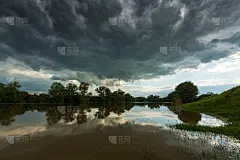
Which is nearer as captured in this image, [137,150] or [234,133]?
[137,150]

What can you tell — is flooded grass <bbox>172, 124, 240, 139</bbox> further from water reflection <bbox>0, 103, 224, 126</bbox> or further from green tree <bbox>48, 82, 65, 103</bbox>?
green tree <bbox>48, 82, 65, 103</bbox>

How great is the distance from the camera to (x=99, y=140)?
9.66 meters

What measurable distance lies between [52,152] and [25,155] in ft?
3.84

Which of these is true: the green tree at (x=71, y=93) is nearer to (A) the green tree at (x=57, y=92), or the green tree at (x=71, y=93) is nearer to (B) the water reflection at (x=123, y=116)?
(A) the green tree at (x=57, y=92)

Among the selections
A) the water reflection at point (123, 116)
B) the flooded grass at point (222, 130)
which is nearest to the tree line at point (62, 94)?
the water reflection at point (123, 116)

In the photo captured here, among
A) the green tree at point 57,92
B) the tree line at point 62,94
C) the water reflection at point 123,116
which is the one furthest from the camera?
the green tree at point 57,92

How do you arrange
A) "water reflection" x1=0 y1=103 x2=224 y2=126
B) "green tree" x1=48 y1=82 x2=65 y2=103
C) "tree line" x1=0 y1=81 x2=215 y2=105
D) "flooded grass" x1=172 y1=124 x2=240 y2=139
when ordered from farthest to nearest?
"green tree" x1=48 y1=82 x2=65 y2=103 → "tree line" x1=0 y1=81 x2=215 y2=105 → "water reflection" x1=0 y1=103 x2=224 y2=126 → "flooded grass" x1=172 y1=124 x2=240 y2=139

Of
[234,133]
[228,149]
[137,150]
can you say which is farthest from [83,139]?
[234,133]

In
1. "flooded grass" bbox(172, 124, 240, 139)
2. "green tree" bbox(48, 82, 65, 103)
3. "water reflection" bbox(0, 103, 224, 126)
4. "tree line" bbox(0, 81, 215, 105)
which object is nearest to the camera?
"flooded grass" bbox(172, 124, 240, 139)

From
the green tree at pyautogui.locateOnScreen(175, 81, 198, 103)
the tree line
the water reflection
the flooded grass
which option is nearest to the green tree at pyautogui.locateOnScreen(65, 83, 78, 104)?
the tree line

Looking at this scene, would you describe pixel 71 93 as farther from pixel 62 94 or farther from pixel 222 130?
pixel 222 130

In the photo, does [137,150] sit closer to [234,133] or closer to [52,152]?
[52,152]

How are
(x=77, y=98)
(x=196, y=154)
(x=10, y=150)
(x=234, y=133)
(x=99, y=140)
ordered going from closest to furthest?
(x=196, y=154) → (x=10, y=150) → (x=99, y=140) → (x=234, y=133) → (x=77, y=98)


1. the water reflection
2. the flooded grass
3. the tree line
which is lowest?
the flooded grass
